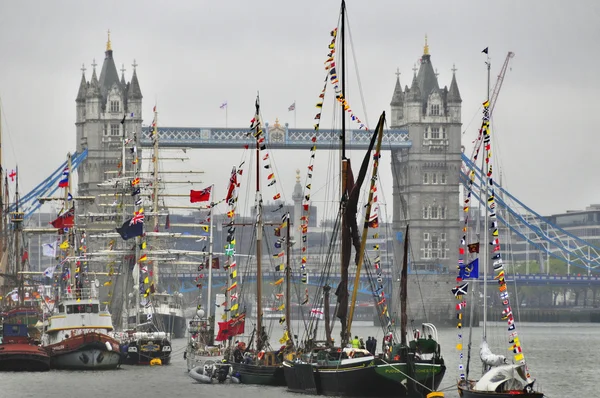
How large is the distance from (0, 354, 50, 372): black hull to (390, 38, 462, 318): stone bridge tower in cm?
9326

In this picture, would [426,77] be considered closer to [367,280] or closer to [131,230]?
[367,280]

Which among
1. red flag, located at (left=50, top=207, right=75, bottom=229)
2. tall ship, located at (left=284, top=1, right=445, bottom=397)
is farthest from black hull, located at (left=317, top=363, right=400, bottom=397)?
red flag, located at (left=50, top=207, right=75, bottom=229)

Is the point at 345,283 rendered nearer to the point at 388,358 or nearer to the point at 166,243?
the point at 388,358

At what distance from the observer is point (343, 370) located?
61812mm

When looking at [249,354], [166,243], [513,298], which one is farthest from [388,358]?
[513,298]

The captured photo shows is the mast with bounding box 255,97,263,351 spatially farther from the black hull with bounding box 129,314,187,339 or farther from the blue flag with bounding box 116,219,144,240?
the black hull with bounding box 129,314,187,339

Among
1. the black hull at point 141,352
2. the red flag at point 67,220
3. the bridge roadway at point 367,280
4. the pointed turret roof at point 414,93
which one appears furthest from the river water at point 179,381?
the pointed turret roof at point 414,93

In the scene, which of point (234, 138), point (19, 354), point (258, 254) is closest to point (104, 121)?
point (234, 138)

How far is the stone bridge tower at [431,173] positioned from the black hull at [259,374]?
3870 inches

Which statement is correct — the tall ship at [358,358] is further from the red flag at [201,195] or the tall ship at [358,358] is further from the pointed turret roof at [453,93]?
the pointed turret roof at [453,93]

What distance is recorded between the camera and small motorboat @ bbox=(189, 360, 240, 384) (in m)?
75.2

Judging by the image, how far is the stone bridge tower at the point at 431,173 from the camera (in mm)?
172125

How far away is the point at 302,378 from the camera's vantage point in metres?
65.3

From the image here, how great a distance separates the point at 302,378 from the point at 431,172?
357 feet
